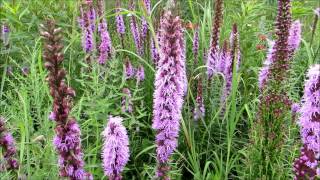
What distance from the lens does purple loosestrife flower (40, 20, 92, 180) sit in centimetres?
166

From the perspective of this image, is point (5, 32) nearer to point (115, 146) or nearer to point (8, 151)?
point (8, 151)

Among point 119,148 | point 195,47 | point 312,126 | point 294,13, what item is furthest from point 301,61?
point 119,148

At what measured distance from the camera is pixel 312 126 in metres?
1.91

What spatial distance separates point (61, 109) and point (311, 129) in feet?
3.67

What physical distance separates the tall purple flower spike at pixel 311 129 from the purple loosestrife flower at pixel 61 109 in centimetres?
99

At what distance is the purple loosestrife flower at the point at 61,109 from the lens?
1.66 metres

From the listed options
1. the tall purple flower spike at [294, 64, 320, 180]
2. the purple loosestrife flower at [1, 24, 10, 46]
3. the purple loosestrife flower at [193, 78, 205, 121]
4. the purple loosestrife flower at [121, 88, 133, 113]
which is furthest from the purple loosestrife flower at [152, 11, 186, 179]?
the purple loosestrife flower at [1, 24, 10, 46]

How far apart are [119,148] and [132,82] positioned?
1.53m

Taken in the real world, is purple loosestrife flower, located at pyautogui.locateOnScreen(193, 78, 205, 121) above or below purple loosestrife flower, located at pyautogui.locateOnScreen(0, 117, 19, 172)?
above

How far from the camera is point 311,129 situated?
197 centimetres

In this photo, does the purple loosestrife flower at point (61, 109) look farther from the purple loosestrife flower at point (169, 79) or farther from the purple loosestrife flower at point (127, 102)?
the purple loosestrife flower at point (127, 102)

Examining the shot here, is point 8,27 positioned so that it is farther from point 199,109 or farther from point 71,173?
point 71,173

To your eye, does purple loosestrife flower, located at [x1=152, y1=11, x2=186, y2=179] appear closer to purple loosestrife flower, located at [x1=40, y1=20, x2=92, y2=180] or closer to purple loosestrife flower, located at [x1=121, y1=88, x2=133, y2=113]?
purple loosestrife flower, located at [x1=40, y1=20, x2=92, y2=180]

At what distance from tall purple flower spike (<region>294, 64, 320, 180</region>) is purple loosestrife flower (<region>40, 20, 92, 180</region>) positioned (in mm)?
986
